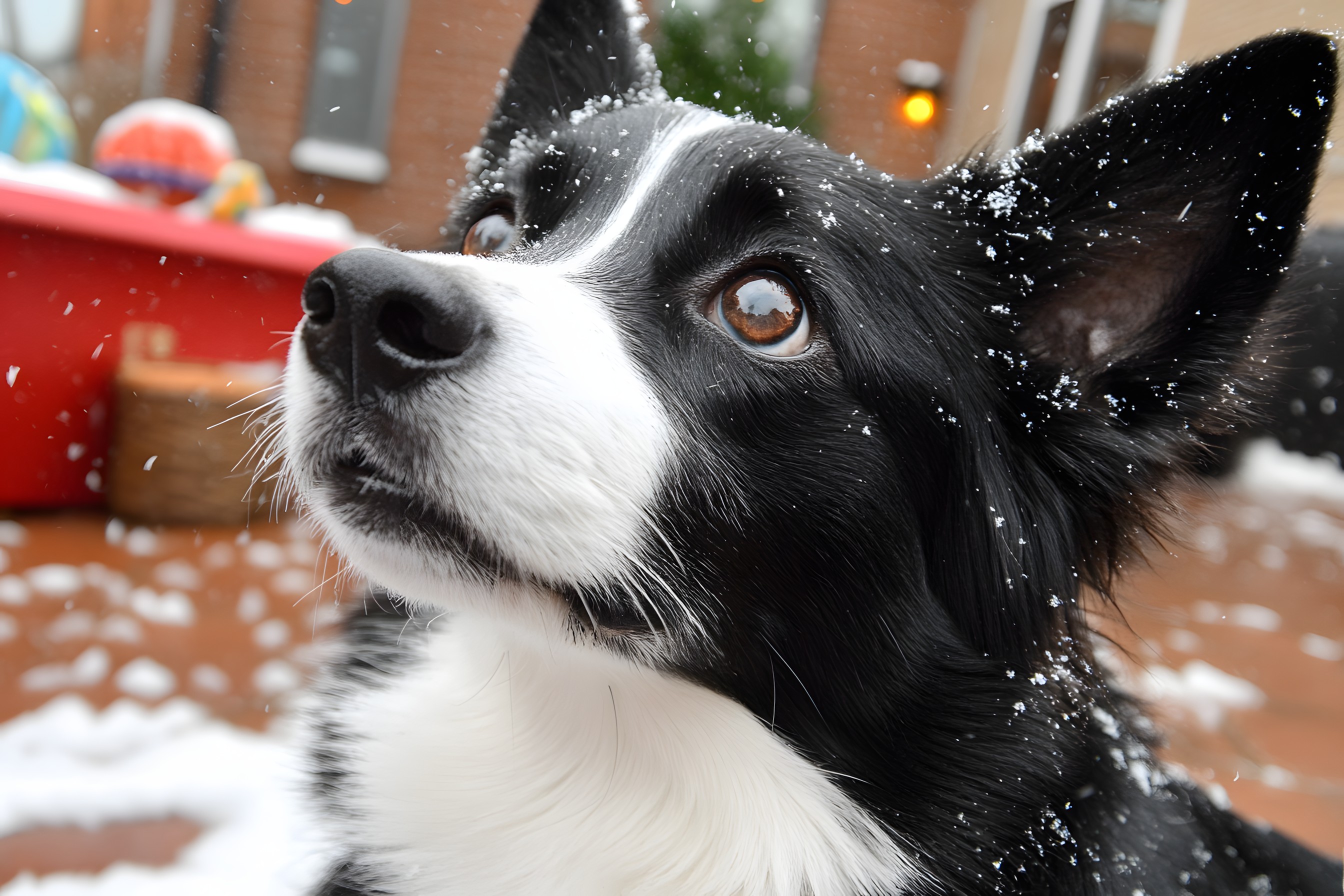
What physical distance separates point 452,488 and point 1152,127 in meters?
1.23

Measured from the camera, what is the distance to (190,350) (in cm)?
460

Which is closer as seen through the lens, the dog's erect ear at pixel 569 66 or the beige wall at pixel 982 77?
the beige wall at pixel 982 77

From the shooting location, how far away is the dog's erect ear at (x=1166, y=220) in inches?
54.7

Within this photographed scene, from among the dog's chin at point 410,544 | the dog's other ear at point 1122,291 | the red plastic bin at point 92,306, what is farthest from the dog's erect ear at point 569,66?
the red plastic bin at point 92,306

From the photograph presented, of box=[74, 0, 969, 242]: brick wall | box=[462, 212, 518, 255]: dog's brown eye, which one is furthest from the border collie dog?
box=[74, 0, 969, 242]: brick wall

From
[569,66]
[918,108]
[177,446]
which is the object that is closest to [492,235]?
[569,66]

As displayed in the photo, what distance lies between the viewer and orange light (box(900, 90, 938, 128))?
532cm

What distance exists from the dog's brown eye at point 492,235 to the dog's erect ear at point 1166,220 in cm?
89

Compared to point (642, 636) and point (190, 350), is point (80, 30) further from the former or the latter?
point (642, 636)

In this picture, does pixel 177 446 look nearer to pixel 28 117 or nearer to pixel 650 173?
pixel 28 117

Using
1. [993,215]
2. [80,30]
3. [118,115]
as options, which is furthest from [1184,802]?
[80,30]

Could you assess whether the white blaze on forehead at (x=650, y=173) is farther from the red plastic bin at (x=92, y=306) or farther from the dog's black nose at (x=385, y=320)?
the red plastic bin at (x=92, y=306)

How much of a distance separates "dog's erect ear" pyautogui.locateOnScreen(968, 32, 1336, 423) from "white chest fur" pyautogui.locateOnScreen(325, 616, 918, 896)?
2.80 feet

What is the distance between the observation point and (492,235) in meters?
1.91
